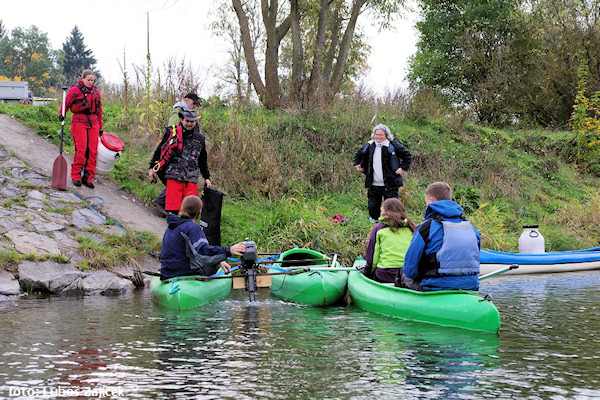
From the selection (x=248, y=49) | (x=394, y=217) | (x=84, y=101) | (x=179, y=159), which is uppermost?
(x=248, y=49)

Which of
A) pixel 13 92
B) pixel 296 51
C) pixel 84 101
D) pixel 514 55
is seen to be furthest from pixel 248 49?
pixel 514 55

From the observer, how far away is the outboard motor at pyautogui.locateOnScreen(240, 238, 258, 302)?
8.05m

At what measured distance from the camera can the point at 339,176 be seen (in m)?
16.3

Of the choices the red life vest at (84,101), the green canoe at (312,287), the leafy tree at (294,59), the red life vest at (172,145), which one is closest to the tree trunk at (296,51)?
the leafy tree at (294,59)

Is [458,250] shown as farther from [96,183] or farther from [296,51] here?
[296,51]

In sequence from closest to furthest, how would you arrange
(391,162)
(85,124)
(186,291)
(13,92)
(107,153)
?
1. (186,291)
2. (391,162)
3. (85,124)
4. (107,153)
5. (13,92)

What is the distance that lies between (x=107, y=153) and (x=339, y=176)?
5.47 metres

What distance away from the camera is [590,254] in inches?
500

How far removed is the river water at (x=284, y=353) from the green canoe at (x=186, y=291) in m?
0.14

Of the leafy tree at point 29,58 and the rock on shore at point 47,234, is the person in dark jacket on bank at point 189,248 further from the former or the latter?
the leafy tree at point 29,58

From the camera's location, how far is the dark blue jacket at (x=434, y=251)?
22.1ft

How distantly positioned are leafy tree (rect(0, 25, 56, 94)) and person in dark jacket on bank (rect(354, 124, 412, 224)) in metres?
56.2

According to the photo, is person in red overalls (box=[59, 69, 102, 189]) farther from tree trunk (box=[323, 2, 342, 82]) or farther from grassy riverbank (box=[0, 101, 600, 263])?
tree trunk (box=[323, 2, 342, 82])

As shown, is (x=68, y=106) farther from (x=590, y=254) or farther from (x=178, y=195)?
(x=590, y=254)
